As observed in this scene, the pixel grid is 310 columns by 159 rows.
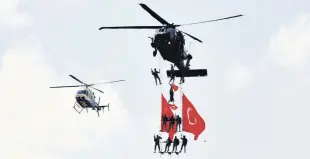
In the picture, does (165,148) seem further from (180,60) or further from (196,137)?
(180,60)

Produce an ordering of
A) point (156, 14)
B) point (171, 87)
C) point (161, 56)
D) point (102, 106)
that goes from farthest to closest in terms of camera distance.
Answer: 1. point (102, 106)
2. point (171, 87)
3. point (161, 56)
4. point (156, 14)

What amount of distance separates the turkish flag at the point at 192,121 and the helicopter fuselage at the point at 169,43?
173 inches

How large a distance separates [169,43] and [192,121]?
7193 millimetres

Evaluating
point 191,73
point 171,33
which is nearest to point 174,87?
point 191,73

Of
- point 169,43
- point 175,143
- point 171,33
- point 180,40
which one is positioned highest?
point 171,33

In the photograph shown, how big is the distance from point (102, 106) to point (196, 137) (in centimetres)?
3800

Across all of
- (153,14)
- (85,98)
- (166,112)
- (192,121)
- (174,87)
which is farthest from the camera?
(85,98)

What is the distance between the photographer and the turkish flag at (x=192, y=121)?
163ft

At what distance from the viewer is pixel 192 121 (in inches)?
1966

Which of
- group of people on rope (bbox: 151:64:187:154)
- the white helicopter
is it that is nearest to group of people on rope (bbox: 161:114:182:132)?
group of people on rope (bbox: 151:64:187:154)

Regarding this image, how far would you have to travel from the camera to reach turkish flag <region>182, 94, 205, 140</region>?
49750 millimetres

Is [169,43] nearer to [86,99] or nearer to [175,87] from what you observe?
[175,87]

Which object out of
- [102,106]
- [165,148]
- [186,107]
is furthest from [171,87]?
[102,106]

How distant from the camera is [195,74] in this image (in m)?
53.3
